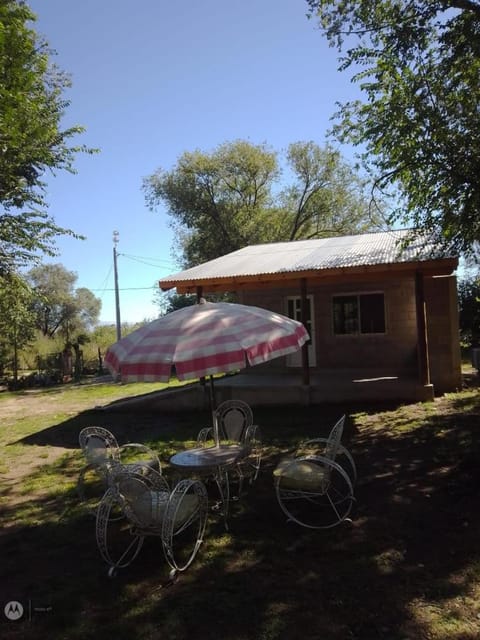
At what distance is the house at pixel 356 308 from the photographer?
983cm

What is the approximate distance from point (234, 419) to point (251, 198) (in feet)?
79.7

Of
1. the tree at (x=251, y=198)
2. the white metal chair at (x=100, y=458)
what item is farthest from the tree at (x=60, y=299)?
the white metal chair at (x=100, y=458)

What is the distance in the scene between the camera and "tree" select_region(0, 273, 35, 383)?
45.4 ft

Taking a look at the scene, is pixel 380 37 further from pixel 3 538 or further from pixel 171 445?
pixel 3 538

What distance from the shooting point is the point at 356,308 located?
42.6ft

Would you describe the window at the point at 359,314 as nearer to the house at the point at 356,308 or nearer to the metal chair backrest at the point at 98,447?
the house at the point at 356,308

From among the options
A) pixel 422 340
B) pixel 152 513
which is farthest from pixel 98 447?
pixel 422 340

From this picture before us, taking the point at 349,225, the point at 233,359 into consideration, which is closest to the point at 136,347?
the point at 233,359

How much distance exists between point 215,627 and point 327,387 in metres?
7.74

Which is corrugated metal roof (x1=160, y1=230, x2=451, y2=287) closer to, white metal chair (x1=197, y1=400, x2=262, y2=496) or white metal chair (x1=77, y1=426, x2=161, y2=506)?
white metal chair (x1=197, y1=400, x2=262, y2=496)

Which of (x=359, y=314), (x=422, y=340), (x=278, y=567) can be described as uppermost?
(x=359, y=314)

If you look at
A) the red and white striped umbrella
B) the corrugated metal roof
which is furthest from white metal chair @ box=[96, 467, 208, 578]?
the corrugated metal roof

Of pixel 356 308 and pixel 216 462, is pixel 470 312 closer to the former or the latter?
pixel 356 308

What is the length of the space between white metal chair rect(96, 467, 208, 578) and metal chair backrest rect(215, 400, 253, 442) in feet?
6.43
